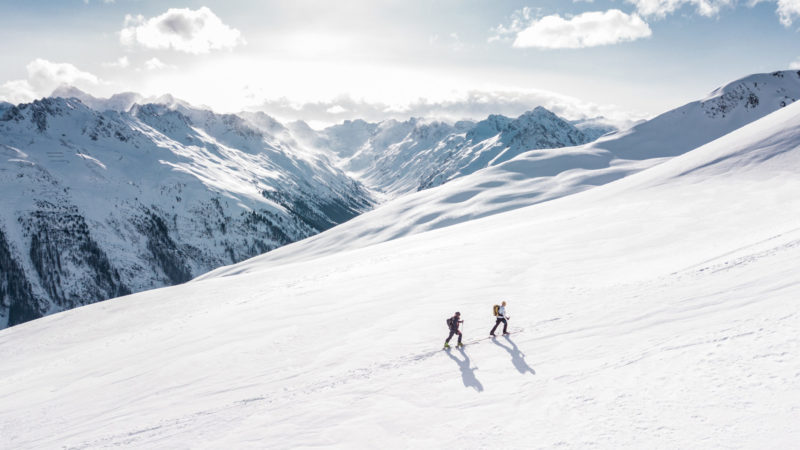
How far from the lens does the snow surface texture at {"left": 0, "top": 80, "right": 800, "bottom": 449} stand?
32.2 ft

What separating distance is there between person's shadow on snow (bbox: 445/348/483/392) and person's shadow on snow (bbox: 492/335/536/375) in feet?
4.43

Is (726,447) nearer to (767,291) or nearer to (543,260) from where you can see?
(767,291)

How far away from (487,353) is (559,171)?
9683 cm

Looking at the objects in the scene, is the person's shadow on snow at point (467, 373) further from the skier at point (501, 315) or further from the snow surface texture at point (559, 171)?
the snow surface texture at point (559, 171)

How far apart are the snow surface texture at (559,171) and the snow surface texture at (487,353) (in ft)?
162

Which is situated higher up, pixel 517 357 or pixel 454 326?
pixel 454 326

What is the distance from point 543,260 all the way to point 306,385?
16369 mm

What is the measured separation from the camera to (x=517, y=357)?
14000 millimetres

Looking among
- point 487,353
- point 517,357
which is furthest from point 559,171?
point 517,357

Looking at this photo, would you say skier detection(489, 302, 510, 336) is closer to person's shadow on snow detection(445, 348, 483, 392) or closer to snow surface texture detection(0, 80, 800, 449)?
snow surface texture detection(0, 80, 800, 449)

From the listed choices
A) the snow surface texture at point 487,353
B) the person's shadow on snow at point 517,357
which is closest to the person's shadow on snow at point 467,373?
the snow surface texture at point 487,353

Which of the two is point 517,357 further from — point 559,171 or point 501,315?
point 559,171

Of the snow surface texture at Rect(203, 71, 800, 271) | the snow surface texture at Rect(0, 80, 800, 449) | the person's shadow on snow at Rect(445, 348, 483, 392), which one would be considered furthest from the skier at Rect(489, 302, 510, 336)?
the snow surface texture at Rect(203, 71, 800, 271)

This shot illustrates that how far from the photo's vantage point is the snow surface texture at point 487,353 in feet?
32.2
